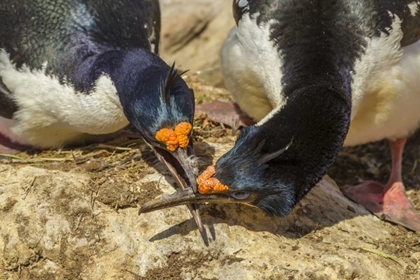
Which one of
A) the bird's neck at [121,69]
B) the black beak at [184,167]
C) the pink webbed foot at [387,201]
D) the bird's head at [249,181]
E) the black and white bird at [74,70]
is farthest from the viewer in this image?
the pink webbed foot at [387,201]

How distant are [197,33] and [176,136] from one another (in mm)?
5279

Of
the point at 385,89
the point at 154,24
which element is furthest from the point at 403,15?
the point at 154,24

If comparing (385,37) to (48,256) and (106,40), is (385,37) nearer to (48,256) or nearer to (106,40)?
(106,40)

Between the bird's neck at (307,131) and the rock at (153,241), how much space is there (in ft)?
2.06

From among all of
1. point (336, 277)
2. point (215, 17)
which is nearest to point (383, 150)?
point (215, 17)

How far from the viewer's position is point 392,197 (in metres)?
8.59

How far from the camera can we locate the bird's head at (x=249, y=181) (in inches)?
242

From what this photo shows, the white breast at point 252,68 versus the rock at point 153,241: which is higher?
the white breast at point 252,68

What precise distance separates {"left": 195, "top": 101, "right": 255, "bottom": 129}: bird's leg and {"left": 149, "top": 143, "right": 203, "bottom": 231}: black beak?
2021 mm

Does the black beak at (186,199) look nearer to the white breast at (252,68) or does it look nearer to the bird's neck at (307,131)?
the bird's neck at (307,131)

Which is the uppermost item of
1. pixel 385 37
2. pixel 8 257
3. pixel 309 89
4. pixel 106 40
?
pixel 385 37

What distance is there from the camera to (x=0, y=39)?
786 centimetres

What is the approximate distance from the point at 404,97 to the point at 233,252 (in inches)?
95.6

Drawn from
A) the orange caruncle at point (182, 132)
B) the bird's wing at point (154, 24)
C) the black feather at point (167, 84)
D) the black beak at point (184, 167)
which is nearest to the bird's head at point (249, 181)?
the black beak at point (184, 167)
